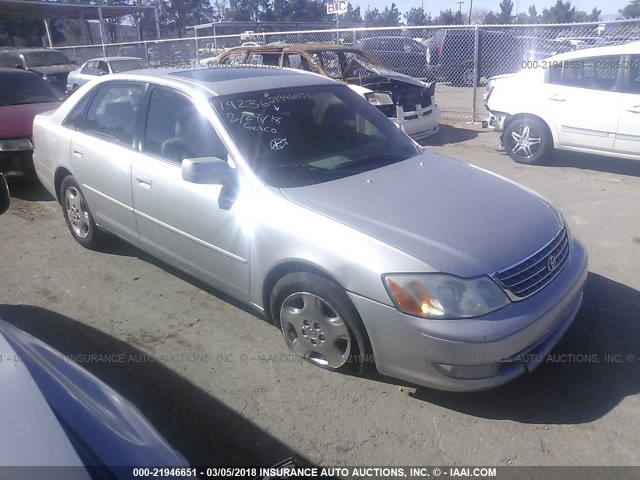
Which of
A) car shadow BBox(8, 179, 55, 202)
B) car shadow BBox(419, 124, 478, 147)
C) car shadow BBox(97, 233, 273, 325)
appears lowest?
car shadow BBox(419, 124, 478, 147)

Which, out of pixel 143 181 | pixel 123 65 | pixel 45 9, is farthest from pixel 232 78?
pixel 45 9

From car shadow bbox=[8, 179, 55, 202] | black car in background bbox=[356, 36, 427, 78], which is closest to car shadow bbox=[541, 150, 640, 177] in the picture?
car shadow bbox=[8, 179, 55, 202]

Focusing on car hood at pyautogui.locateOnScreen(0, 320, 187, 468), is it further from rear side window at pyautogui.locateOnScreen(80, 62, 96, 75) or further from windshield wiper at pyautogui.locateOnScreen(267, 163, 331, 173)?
rear side window at pyautogui.locateOnScreen(80, 62, 96, 75)

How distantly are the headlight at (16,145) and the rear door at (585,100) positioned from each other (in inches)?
271

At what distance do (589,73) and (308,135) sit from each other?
17.5 ft

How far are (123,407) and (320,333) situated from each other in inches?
51.5

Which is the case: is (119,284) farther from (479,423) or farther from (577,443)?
(577,443)

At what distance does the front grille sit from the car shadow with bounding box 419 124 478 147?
6.69 m

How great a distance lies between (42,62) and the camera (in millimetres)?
18859

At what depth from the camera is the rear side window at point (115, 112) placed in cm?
419

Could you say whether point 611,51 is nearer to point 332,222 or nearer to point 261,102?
point 261,102

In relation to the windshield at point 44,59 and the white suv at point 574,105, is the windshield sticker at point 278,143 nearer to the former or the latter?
the white suv at point 574,105

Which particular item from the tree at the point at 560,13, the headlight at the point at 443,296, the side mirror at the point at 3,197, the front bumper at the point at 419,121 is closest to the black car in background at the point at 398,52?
the front bumper at the point at 419,121

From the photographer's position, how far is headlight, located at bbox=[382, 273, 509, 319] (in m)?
2.62
